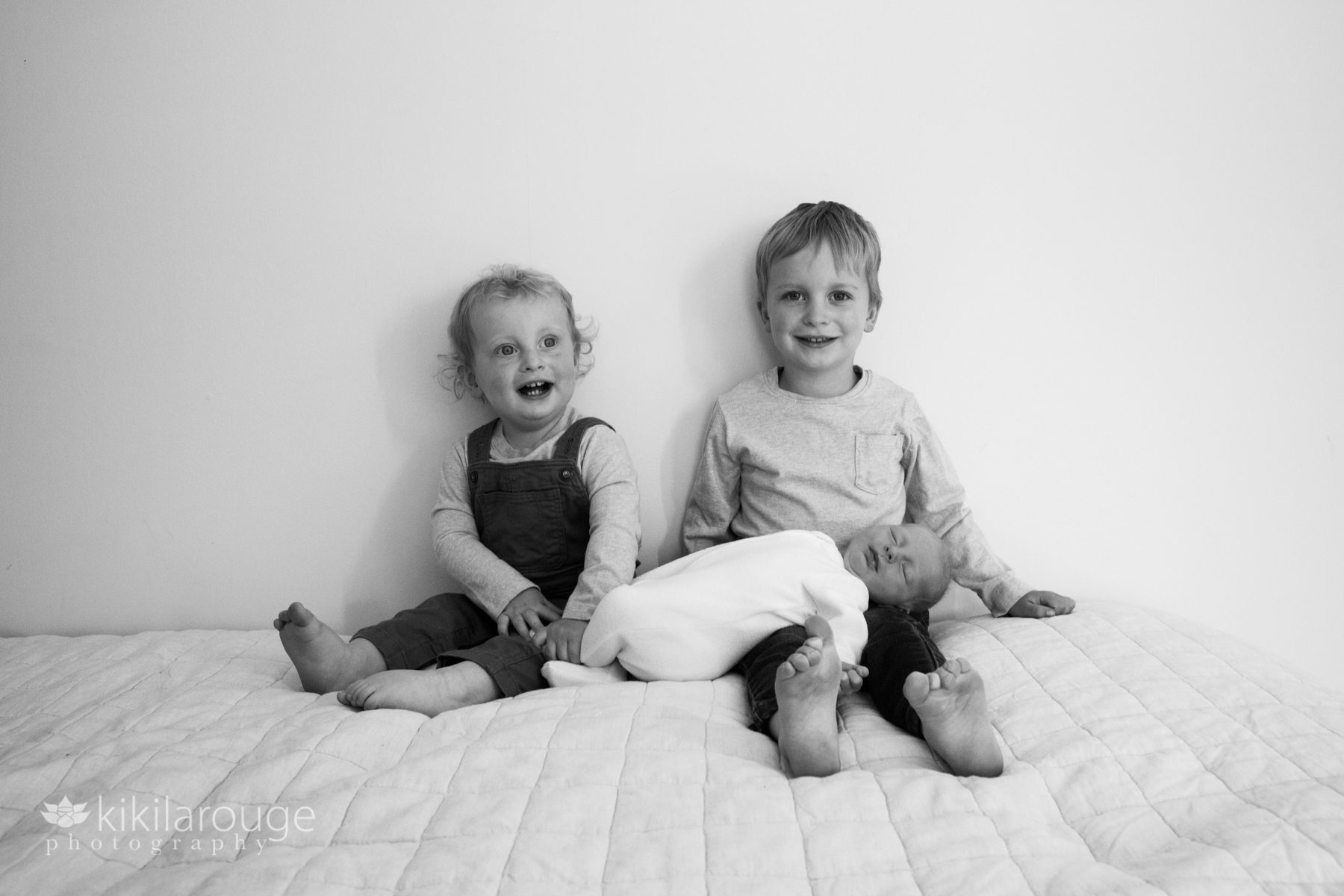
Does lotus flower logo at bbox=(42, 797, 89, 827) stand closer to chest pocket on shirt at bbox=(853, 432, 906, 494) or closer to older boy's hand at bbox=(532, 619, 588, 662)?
older boy's hand at bbox=(532, 619, 588, 662)

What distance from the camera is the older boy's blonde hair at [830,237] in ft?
4.91

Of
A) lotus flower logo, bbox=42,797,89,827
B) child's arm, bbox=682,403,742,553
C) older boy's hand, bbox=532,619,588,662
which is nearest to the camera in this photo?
lotus flower logo, bbox=42,797,89,827

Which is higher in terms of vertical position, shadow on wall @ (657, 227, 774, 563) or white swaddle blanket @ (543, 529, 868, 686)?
shadow on wall @ (657, 227, 774, 563)

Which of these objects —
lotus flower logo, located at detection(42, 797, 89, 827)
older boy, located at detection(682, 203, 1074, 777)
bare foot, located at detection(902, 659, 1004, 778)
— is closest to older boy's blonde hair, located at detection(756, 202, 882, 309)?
older boy, located at detection(682, 203, 1074, 777)

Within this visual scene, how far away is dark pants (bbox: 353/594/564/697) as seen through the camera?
1316mm

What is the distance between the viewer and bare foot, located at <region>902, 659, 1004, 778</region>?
0.96 metres

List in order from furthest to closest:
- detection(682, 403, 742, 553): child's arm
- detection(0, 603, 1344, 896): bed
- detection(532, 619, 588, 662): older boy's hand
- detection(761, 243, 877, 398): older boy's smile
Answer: detection(682, 403, 742, 553): child's arm
detection(761, 243, 877, 398): older boy's smile
detection(532, 619, 588, 662): older boy's hand
detection(0, 603, 1344, 896): bed

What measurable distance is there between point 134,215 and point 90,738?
977mm

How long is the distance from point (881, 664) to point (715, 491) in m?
0.49

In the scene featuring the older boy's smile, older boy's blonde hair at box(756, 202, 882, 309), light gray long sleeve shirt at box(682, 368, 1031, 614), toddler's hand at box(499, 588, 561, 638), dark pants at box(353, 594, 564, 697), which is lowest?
dark pants at box(353, 594, 564, 697)

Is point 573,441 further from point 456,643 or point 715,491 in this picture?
point 456,643

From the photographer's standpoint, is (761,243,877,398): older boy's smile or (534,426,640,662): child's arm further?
(761,243,877,398): older boy's smile

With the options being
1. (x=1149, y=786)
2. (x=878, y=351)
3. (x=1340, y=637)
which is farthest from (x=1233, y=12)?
(x=1149, y=786)

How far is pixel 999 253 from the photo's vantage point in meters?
1.61
